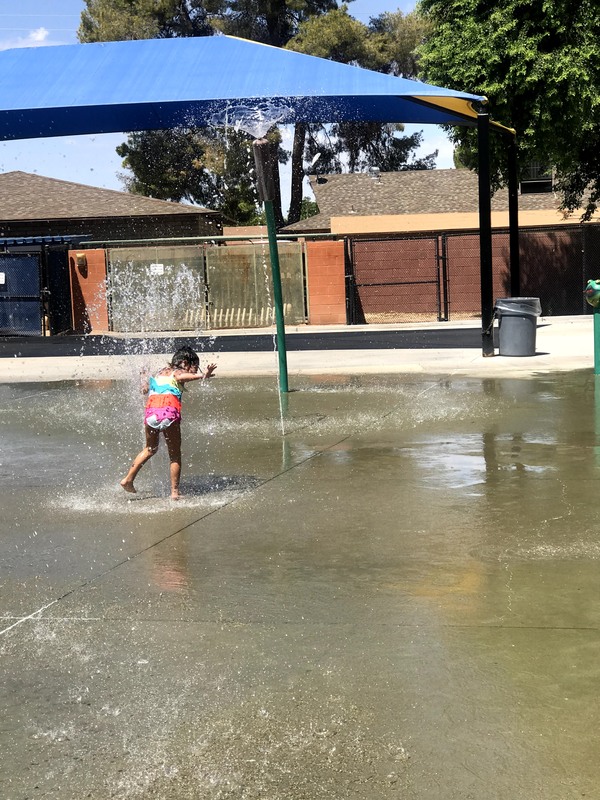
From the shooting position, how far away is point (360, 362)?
17859 millimetres

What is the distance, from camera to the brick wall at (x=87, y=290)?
28484mm

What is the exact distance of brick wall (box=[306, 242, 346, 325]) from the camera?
27953 mm

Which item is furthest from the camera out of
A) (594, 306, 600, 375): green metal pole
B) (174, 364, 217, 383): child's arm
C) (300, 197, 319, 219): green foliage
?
(300, 197, 319, 219): green foliage

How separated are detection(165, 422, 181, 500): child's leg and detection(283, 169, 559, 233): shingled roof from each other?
30.6m

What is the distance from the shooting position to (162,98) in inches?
663

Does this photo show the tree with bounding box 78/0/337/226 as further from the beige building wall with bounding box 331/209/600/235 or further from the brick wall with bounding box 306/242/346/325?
the brick wall with bounding box 306/242/346/325

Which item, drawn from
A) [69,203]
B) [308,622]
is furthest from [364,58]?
[308,622]

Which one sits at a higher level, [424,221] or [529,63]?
[529,63]

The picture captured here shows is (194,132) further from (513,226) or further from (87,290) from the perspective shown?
(513,226)

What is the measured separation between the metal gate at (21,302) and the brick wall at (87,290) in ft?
5.63

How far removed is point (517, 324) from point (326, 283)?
37.6 feet

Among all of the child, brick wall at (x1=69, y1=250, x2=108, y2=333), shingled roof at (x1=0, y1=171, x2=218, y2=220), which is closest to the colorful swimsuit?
the child

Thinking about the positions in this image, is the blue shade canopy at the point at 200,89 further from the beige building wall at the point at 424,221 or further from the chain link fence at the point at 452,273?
the beige building wall at the point at 424,221

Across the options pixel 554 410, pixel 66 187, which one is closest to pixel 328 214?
pixel 66 187
